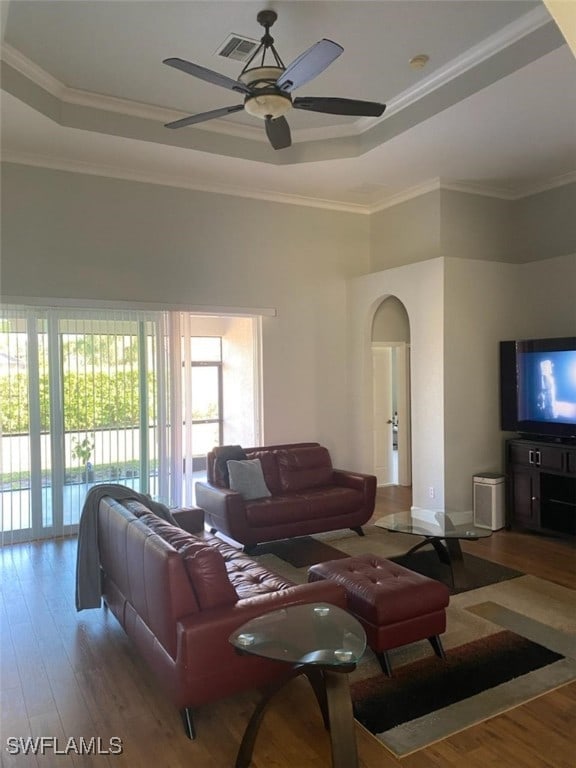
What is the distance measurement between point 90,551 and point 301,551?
2068mm

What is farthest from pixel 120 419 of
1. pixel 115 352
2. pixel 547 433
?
pixel 547 433

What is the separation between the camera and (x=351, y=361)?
710 cm

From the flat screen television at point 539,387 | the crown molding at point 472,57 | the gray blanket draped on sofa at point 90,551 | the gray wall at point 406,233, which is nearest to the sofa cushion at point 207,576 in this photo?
the gray blanket draped on sofa at point 90,551

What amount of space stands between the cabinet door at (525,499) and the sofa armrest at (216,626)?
11.9 ft

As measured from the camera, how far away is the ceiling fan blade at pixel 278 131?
145 inches

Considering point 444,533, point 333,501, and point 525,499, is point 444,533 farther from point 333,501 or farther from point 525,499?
point 525,499

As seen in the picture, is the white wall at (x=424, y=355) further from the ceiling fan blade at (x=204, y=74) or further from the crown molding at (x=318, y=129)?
the ceiling fan blade at (x=204, y=74)

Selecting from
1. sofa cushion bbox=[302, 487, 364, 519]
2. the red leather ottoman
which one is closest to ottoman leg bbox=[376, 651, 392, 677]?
the red leather ottoman

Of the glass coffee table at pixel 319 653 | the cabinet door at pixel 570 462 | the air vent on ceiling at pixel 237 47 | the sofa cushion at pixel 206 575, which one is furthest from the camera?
the cabinet door at pixel 570 462

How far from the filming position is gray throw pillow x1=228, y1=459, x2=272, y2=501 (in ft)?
17.4

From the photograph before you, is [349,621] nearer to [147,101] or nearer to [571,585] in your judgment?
[571,585]

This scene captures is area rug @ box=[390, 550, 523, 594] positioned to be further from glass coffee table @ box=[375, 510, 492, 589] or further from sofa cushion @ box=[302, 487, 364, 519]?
sofa cushion @ box=[302, 487, 364, 519]

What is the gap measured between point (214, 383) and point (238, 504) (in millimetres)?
4381

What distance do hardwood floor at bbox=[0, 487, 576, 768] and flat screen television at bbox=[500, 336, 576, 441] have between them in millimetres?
3095
